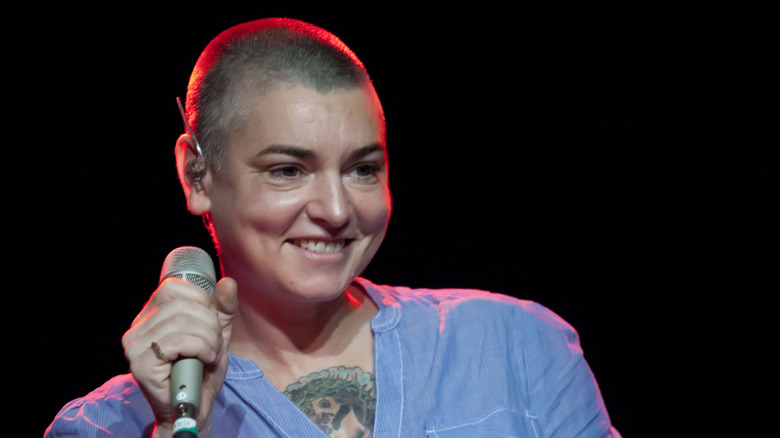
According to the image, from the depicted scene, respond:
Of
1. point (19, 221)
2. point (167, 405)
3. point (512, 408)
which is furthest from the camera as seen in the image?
point (19, 221)

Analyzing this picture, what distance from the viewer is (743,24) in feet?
8.00

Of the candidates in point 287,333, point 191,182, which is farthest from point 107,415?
point 191,182

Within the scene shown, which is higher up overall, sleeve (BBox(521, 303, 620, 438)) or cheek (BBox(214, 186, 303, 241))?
cheek (BBox(214, 186, 303, 241))

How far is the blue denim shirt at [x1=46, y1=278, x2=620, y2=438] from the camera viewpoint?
1.67 meters

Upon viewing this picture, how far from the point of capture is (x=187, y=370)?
3.91 feet

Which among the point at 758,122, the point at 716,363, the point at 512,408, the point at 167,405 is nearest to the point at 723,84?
the point at 758,122

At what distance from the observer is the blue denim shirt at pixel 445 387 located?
167 cm

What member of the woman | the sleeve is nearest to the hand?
the woman

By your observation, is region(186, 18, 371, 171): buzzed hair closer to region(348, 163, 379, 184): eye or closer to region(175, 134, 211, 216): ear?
region(175, 134, 211, 216): ear

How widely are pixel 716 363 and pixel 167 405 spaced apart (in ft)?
6.07

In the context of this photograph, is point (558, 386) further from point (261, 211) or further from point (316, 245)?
point (261, 211)

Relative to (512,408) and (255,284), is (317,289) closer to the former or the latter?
(255,284)

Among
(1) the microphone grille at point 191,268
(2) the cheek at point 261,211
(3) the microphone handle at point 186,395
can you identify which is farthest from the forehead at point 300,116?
(3) the microphone handle at point 186,395

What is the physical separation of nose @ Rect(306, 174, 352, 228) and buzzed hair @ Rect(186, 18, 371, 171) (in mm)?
184
